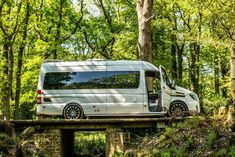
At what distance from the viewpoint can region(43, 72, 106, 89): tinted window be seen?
55.3 ft

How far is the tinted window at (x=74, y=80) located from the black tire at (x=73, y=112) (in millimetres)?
798

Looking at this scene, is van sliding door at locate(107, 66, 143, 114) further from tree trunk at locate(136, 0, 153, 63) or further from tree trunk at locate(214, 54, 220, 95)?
tree trunk at locate(214, 54, 220, 95)

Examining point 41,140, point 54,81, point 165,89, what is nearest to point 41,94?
point 54,81

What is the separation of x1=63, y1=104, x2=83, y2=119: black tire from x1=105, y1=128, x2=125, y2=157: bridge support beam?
4.31ft

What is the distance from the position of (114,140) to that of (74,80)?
2.92m

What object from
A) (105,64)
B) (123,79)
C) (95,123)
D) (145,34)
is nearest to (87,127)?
(95,123)

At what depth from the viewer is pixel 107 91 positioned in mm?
16656

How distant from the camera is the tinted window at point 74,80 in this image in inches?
663

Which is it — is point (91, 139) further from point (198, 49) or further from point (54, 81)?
point (198, 49)

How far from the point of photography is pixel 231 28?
38.4ft

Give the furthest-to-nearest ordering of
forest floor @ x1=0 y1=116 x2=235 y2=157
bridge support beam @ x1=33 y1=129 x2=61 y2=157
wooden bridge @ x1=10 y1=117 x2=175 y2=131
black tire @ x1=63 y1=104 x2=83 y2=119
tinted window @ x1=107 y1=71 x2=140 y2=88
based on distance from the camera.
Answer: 1. tinted window @ x1=107 y1=71 x2=140 y2=88
2. black tire @ x1=63 y1=104 x2=83 y2=119
3. bridge support beam @ x1=33 y1=129 x2=61 y2=157
4. wooden bridge @ x1=10 y1=117 x2=175 y2=131
5. forest floor @ x1=0 y1=116 x2=235 y2=157

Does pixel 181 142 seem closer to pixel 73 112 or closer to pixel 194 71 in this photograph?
pixel 73 112

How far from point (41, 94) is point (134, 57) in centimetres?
1182

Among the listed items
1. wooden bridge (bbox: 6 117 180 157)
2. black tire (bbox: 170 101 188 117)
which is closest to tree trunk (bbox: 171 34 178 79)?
black tire (bbox: 170 101 188 117)
